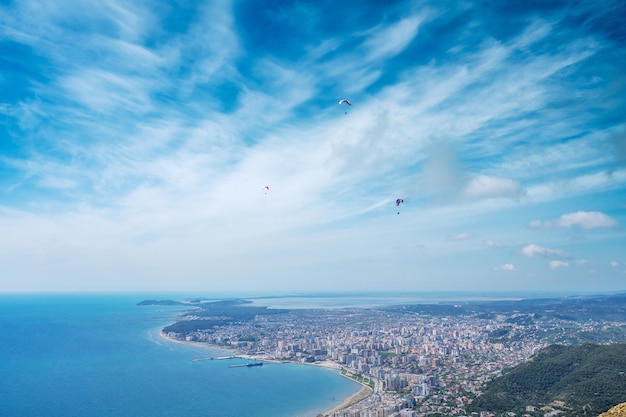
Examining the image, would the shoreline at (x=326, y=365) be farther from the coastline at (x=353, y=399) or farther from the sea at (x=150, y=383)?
the sea at (x=150, y=383)

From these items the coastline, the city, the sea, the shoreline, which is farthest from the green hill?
the sea

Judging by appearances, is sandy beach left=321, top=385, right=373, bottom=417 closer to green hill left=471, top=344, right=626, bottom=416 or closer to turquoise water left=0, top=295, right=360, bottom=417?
turquoise water left=0, top=295, right=360, bottom=417

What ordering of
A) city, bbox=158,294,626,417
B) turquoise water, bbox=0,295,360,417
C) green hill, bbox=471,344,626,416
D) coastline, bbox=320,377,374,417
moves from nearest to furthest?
green hill, bbox=471,344,626,416
coastline, bbox=320,377,374,417
turquoise water, bbox=0,295,360,417
city, bbox=158,294,626,417

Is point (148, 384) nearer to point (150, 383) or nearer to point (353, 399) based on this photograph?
point (150, 383)

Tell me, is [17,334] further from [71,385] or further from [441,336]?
[441,336]

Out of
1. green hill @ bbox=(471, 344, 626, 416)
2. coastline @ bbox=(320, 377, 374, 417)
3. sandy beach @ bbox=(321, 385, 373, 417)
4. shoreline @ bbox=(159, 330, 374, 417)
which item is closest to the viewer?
green hill @ bbox=(471, 344, 626, 416)

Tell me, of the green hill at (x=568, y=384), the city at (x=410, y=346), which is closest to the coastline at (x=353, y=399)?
the city at (x=410, y=346)

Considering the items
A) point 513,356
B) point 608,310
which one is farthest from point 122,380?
point 608,310
